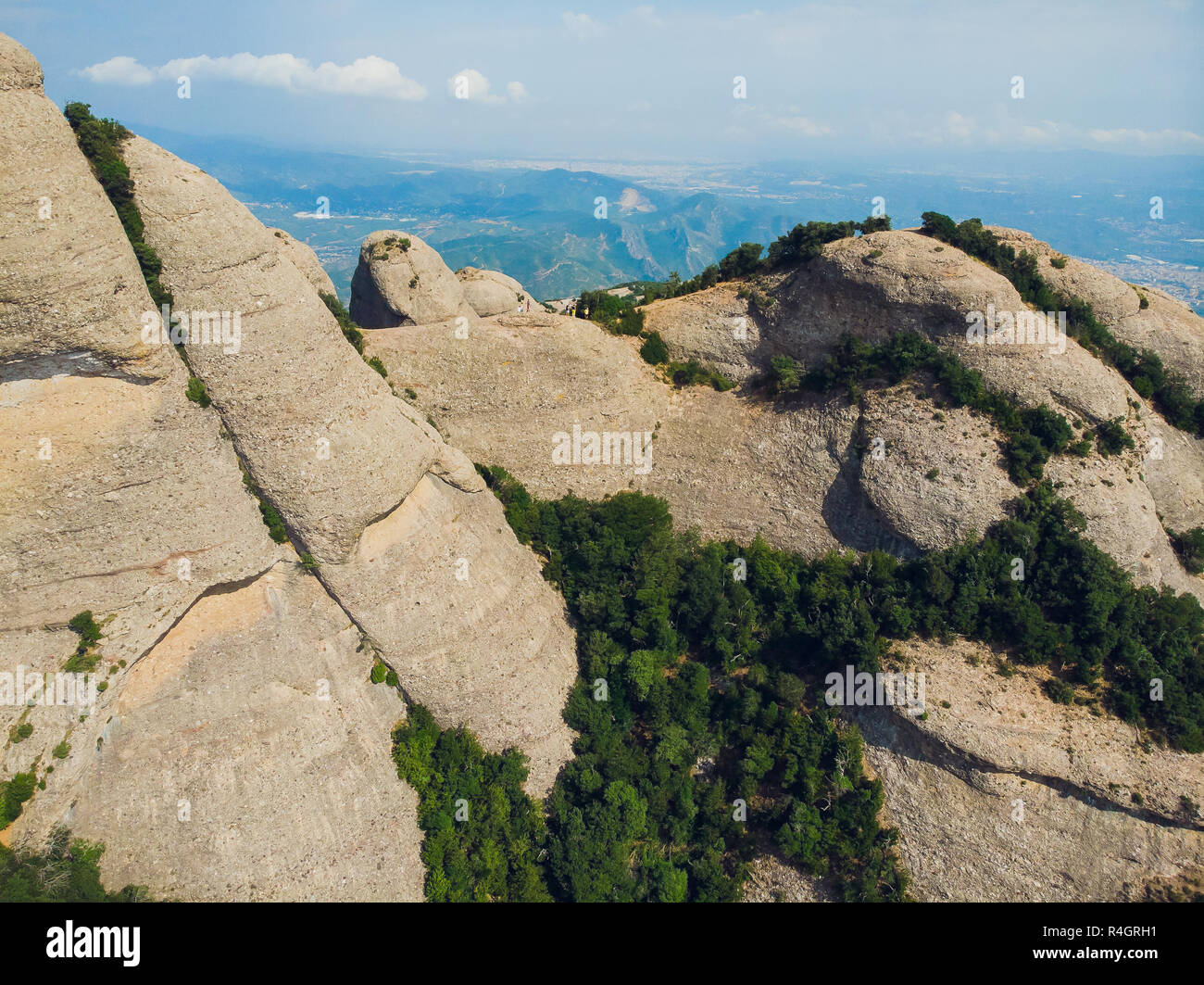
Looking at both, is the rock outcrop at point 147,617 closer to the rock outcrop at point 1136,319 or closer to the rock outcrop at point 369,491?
the rock outcrop at point 369,491

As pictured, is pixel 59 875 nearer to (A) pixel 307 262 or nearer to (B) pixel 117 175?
(B) pixel 117 175

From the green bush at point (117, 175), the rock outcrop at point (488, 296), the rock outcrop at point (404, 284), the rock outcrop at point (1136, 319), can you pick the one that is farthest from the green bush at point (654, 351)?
the green bush at point (117, 175)

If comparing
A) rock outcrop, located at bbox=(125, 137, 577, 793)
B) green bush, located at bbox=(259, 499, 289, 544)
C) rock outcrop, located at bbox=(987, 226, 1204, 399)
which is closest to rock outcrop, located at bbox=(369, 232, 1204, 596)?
rock outcrop, located at bbox=(987, 226, 1204, 399)

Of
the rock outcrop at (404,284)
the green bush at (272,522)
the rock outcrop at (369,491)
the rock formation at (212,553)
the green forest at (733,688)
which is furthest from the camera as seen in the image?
the rock outcrop at (404,284)

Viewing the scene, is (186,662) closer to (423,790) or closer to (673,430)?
(423,790)

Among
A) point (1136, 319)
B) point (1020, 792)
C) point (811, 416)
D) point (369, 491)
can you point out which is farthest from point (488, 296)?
point (1020, 792)
